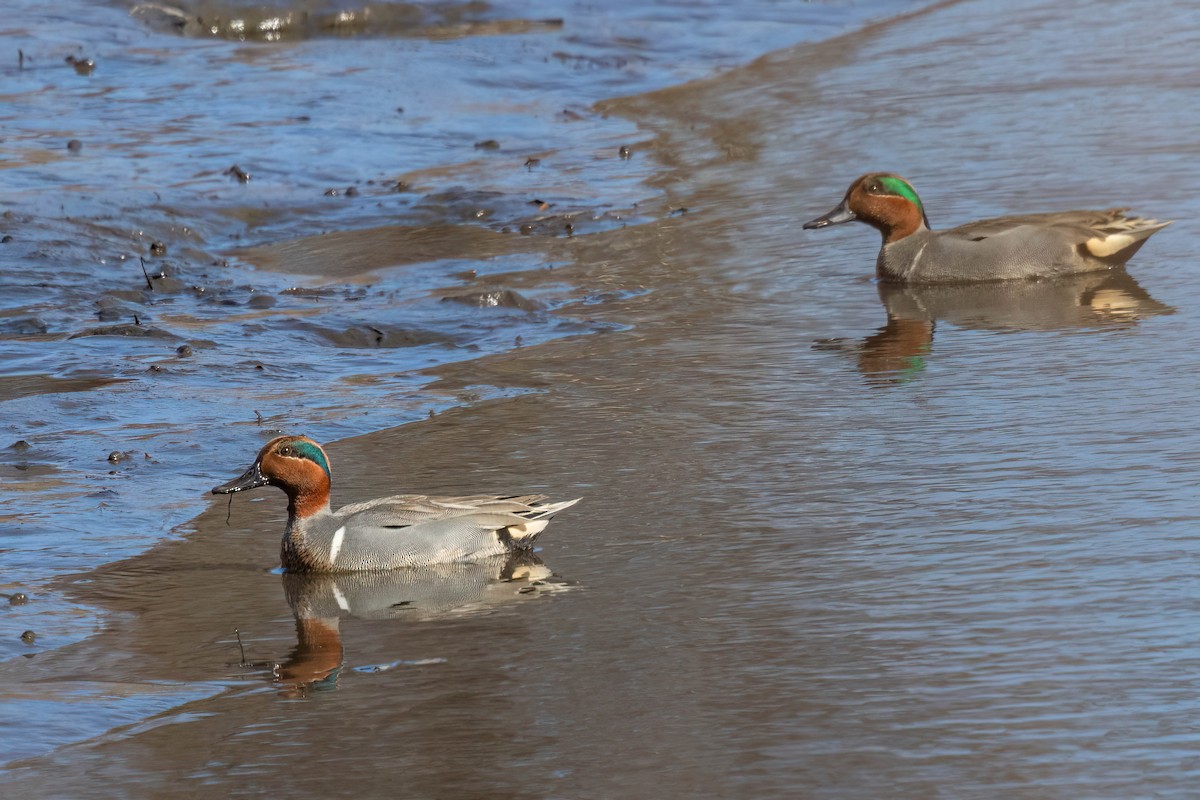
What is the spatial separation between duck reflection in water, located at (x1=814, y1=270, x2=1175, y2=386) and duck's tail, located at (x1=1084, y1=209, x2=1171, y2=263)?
15 cm

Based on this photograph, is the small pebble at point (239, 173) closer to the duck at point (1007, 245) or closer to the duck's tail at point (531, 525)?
the duck at point (1007, 245)

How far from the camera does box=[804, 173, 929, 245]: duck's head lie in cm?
1165

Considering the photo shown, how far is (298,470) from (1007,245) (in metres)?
5.24

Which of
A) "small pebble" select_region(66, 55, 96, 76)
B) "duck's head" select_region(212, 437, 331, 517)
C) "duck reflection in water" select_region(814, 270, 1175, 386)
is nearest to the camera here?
"duck's head" select_region(212, 437, 331, 517)

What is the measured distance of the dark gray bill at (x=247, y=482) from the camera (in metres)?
7.18

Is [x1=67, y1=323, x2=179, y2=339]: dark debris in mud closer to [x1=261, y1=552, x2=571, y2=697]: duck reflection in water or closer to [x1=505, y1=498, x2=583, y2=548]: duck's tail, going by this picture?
[x1=261, y1=552, x2=571, y2=697]: duck reflection in water

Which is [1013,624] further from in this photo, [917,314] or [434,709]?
[917,314]

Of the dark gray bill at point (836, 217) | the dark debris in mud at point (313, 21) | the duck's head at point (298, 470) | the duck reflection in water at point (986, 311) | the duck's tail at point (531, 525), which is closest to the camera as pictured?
the duck's tail at point (531, 525)

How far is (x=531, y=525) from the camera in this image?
22.6ft

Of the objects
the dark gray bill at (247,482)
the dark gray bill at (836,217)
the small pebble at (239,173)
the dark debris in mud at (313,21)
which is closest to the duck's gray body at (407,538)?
the dark gray bill at (247,482)

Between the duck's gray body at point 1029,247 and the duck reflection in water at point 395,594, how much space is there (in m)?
5.01

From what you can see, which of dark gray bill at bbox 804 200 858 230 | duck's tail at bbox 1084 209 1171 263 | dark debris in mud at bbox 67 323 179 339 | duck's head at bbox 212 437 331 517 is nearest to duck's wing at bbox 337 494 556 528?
duck's head at bbox 212 437 331 517

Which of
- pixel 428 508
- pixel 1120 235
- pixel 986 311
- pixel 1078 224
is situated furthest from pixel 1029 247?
pixel 428 508

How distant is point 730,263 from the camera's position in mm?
11844
